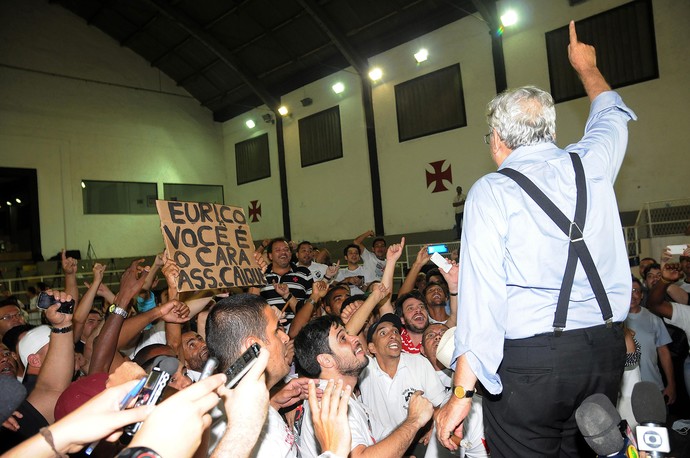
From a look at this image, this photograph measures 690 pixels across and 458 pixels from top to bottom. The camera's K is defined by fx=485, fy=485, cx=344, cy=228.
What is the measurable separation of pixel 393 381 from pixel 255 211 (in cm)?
1467

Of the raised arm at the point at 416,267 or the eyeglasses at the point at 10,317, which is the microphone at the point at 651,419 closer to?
the raised arm at the point at 416,267

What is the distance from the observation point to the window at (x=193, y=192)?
17.5 metres

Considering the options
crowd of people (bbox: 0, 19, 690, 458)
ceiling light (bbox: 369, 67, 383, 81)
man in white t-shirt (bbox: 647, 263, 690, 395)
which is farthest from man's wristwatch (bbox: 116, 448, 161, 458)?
ceiling light (bbox: 369, 67, 383, 81)

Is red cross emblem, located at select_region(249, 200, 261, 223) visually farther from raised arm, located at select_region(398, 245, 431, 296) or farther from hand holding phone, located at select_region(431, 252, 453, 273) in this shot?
hand holding phone, located at select_region(431, 252, 453, 273)

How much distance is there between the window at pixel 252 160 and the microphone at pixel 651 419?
16219 mm

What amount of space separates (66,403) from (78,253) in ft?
47.2

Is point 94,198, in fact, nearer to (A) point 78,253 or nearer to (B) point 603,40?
(A) point 78,253

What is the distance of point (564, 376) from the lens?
69.5 inches

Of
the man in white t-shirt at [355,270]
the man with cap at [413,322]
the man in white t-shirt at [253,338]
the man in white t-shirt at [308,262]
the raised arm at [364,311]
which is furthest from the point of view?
the man in white t-shirt at [355,270]

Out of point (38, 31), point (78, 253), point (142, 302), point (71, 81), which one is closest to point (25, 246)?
point (78, 253)

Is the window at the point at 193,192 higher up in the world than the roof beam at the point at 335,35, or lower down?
lower down

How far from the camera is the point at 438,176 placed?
12.2 m

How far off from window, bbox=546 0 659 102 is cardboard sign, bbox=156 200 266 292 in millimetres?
8331

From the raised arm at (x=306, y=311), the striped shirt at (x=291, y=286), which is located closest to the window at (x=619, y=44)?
the striped shirt at (x=291, y=286)
